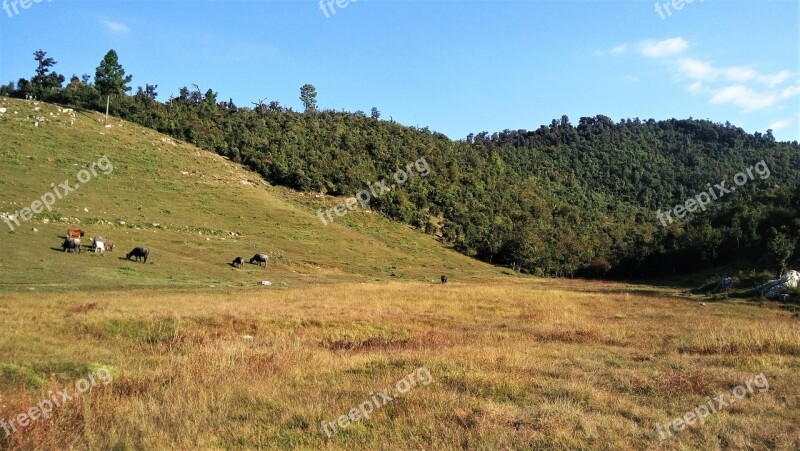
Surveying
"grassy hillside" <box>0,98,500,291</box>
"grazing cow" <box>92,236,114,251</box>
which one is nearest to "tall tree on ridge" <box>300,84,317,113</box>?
"grassy hillside" <box>0,98,500,291</box>

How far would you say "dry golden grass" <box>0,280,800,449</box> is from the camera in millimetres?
6945

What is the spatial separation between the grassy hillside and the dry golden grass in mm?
15155

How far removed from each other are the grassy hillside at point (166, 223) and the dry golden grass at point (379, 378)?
15.2 metres

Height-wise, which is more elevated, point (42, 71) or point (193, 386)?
point (42, 71)

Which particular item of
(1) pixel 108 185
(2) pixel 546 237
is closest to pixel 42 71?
(1) pixel 108 185

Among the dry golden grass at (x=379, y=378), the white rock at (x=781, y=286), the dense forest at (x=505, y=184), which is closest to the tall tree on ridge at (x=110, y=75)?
the dense forest at (x=505, y=184)

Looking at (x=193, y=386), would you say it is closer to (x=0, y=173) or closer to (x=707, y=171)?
(x=0, y=173)

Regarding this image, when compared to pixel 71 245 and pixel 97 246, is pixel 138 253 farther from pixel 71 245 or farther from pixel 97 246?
pixel 71 245

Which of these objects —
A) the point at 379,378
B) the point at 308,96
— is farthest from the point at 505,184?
the point at 379,378

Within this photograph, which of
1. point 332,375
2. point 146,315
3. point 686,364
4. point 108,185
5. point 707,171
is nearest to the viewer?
point 332,375

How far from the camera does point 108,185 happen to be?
64.6 meters

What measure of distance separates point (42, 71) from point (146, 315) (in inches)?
5308

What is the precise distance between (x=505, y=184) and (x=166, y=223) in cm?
11920

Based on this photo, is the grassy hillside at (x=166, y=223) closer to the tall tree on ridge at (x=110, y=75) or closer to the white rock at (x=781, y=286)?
the tall tree on ridge at (x=110, y=75)
